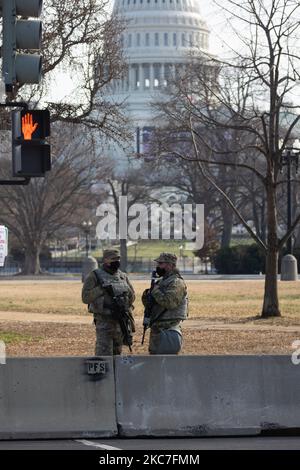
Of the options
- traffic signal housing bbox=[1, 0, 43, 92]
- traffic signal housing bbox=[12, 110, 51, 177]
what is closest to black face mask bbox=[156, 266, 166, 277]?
traffic signal housing bbox=[12, 110, 51, 177]

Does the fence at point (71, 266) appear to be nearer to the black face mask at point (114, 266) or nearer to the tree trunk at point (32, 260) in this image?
the tree trunk at point (32, 260)

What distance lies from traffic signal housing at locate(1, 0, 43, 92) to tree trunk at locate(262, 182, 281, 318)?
54.1 ft

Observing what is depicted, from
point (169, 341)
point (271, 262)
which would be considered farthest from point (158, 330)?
point (271, 262)

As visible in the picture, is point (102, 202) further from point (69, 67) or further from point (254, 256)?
point (69, 67)

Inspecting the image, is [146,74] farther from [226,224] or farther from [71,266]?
[226,224]

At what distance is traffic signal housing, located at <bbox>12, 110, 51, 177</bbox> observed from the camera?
1313 centimetres

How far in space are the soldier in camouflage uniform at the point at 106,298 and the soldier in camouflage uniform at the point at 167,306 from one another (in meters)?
0.45

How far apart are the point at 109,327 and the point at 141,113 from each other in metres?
124

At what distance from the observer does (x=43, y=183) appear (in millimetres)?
71625

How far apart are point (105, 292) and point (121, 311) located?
11.3 inches

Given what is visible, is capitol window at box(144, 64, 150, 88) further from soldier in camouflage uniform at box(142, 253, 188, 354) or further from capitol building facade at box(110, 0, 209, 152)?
soldier in camouflage uniform at box(142, 253, 188, 354)

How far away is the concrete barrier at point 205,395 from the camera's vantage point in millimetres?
12875

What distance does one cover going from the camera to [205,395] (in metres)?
13.0
